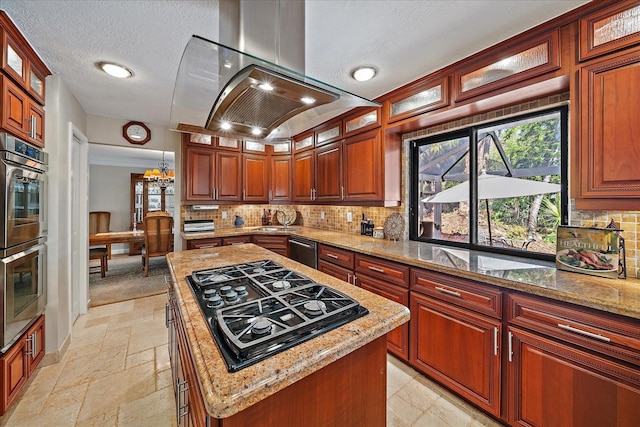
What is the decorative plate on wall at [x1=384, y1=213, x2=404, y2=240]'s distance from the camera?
2.79m

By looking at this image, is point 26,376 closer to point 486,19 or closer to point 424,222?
point 424,222

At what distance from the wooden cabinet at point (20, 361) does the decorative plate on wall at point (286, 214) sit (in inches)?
115

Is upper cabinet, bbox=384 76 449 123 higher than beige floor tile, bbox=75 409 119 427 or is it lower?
higher

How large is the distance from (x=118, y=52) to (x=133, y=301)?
3071 mm

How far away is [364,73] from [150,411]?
292 centimetres

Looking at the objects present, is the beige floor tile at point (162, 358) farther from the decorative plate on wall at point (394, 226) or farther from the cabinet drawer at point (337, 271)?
the decorative plate on wall at point (394, 226)

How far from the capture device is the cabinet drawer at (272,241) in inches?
144

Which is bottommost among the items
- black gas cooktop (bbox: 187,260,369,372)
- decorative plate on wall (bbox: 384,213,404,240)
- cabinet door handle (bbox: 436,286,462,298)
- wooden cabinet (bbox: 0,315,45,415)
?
wooden cabinet (bbox: 0,315,45,415)

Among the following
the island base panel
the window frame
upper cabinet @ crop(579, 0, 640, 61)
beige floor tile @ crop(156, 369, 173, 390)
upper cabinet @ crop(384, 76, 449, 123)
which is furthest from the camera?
upper cabinet @ crop(384, 76, 449, 123)

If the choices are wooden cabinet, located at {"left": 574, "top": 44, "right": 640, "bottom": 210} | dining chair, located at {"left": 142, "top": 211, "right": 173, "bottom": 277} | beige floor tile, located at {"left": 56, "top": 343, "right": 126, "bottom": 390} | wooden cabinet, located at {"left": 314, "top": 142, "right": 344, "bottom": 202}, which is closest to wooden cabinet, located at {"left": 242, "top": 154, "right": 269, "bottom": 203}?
wooden cabinet, located at {"left": 314, "top": 142, "right": 344, "bottom": 202}

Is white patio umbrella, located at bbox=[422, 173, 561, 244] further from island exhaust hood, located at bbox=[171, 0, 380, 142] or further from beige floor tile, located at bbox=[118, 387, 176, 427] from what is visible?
beige floor tile, located at bbox=[118, 387, 176, 427]

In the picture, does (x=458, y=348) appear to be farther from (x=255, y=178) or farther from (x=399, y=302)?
(x=255, y=178)

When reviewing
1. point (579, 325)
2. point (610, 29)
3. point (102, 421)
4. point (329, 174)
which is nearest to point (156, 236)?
point (329, 174)

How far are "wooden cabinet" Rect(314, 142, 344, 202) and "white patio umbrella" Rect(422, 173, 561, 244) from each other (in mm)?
1128
